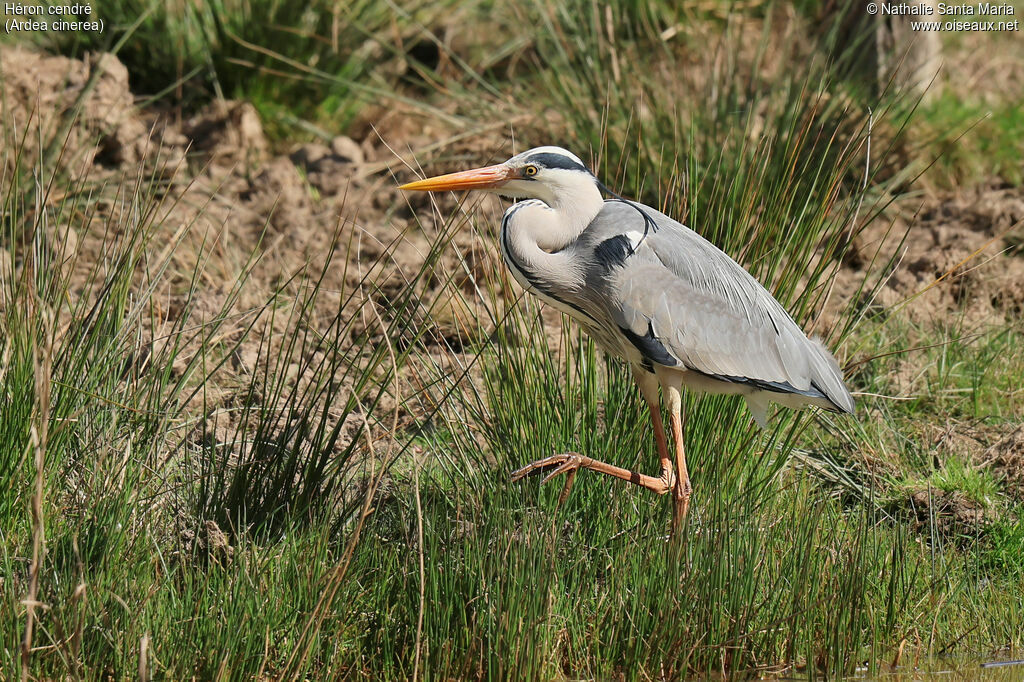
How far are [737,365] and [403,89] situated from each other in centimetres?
439

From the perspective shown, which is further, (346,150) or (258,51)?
(258,51)

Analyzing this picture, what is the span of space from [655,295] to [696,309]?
6.6 inches

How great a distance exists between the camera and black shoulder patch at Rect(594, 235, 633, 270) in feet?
13.0

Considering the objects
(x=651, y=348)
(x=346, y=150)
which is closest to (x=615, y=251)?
(x=651, y=348)

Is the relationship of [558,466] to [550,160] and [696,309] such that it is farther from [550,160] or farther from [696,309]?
→ [550,160]

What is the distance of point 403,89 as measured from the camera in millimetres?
7797

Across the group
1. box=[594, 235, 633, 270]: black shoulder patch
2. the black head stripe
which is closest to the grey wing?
box=[594, 235, 633, 270]: black shoulder patch

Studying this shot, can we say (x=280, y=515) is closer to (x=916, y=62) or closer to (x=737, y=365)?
(x=737, y=365)

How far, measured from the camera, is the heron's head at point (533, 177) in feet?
12.8

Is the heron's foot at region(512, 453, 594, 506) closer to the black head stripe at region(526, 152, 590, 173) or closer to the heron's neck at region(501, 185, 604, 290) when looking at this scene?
the heron's neck at region(501, 185, 604, 290)

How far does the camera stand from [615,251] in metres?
3.97

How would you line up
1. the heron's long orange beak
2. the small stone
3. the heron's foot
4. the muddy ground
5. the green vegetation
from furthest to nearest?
the small stone < the muddy ground < the heron's long orange beak < the heron's foot < the green vegetation

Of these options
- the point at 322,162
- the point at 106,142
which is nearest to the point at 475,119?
the point at 322,162

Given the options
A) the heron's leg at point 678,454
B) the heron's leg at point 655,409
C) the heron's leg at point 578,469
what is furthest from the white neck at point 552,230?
the heron's leg at point 578,469
